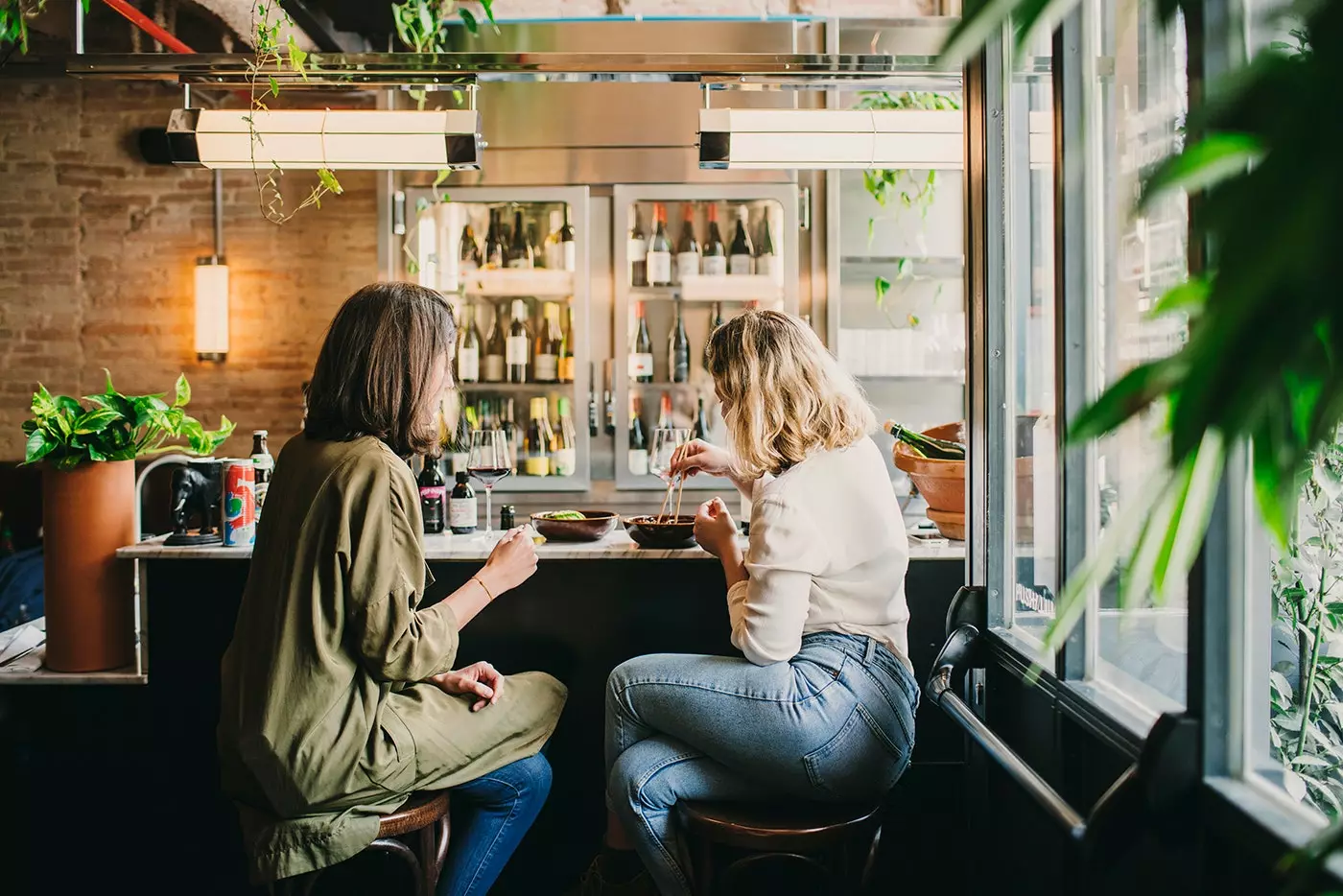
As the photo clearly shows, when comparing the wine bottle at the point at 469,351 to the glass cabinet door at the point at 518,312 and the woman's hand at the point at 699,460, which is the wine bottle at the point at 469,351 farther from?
the woman's hand at the point at 699,460

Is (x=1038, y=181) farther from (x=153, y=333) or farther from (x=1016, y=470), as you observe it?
(x=153, y=333)

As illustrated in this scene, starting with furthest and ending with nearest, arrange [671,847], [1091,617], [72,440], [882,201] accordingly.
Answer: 1. [882,201]
2. [72,440]
3. [671,847]
4. [1091,617]

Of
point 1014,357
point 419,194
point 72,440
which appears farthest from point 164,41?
point 1014,357

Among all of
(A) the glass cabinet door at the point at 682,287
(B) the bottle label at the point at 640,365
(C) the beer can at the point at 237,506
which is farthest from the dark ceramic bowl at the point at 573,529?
(B) the bottle label at the point at 640,365

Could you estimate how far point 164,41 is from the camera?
3900mm

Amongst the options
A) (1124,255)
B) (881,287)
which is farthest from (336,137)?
(881,287)

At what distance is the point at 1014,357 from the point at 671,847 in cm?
107

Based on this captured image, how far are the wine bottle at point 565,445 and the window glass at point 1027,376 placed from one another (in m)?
2.54

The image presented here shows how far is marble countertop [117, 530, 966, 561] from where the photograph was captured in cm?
223

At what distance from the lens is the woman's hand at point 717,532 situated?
1.93 m

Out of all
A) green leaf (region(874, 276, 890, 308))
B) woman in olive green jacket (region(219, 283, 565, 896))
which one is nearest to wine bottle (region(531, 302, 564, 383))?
green leaf (region(874, 276, 890, 308))

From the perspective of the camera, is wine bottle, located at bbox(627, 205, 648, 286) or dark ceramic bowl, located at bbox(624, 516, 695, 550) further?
wine bottle, located at bbox(627, 205, 648, 286)

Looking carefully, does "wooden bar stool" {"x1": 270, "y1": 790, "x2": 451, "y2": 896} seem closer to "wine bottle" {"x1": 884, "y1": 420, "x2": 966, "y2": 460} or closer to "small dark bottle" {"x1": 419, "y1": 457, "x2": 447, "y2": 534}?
"small dark bottle" {"x1": 419, "y1": 457, "x2": 447, "y2": 534}

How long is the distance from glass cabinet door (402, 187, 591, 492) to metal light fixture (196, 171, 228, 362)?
4.39 feet
